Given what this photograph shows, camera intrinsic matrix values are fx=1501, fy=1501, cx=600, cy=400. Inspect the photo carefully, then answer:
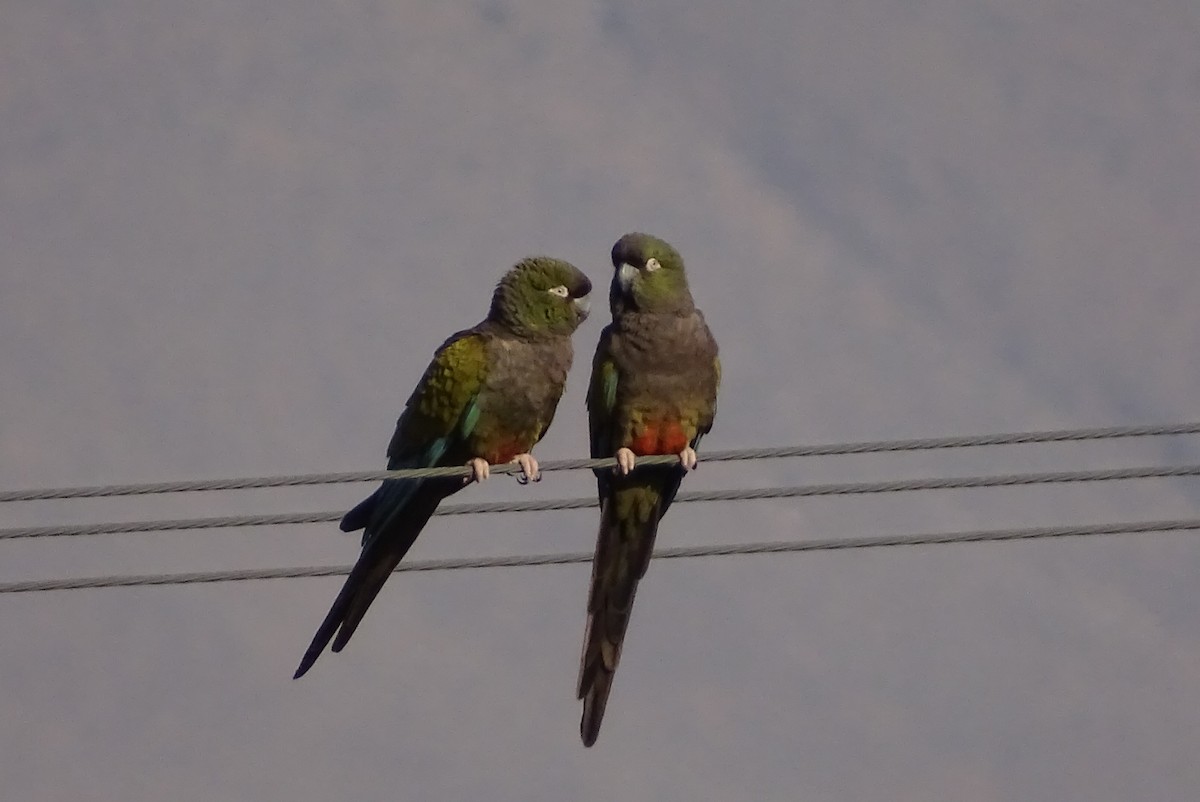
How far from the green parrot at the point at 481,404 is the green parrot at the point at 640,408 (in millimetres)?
255

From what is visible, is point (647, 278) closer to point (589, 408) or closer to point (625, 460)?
point (589, 408)

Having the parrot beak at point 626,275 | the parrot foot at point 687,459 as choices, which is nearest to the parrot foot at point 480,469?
the parrot foot at point 687,459

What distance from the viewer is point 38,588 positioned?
4828 millimetres

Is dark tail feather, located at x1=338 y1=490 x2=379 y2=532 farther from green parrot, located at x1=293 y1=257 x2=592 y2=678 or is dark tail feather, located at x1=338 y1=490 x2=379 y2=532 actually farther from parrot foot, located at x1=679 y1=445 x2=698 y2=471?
parrot foot, located at x1=679 y1=445 x2=698 y2=471

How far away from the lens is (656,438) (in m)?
6.59

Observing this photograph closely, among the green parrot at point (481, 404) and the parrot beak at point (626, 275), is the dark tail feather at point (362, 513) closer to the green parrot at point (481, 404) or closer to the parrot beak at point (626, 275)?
the green parrot at point (481, 404)

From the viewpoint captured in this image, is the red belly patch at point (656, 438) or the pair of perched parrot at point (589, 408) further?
the red belly patch at point (656, 438)

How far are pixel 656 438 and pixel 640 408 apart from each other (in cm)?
15

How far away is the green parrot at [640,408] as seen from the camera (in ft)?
21.2

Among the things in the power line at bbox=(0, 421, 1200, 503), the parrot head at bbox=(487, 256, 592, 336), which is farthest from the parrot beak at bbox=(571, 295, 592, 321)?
the power line at bbox=(0, 421, 1200, 503)

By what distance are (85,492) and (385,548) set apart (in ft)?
6.15

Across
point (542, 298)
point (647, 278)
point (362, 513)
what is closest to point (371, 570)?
point (362, 513)

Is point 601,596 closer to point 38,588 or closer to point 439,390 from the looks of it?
point 439,390

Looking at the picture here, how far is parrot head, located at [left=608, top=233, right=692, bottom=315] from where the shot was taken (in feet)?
22.1
